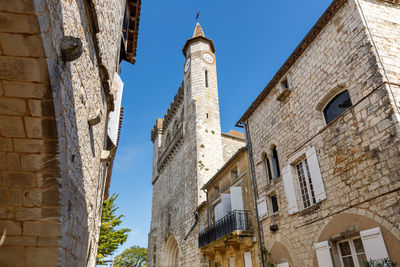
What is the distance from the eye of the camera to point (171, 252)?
2000 centimetres

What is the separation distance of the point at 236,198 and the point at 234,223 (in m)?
1.10

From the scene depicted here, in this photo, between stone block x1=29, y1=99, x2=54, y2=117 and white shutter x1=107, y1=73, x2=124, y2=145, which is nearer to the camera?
stone block x1=29, y1=99, x2=54, y2=117

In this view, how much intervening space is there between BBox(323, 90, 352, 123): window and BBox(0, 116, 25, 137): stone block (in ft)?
21.7

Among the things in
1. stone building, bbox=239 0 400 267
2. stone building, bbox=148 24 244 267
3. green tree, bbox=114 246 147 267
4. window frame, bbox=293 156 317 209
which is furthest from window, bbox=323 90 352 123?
green tree, bbox=114 246 147 267

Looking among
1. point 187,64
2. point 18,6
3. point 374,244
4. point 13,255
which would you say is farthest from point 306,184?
point 187,64

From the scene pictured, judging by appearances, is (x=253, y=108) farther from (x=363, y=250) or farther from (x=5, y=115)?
(x=5, y=115)

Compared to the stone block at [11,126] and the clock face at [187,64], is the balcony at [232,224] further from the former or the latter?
the clock face at [187,64]

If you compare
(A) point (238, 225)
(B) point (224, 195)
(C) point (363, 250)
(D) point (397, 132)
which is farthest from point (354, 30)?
(B) point (224, 195)

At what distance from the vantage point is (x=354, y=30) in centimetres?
657

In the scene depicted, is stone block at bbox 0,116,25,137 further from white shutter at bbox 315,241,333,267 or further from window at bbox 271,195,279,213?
window at bbox 271,195,279,213

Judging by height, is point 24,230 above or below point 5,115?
below

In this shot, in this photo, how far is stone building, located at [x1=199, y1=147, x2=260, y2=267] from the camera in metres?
9.76

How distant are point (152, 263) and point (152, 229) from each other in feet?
9.45

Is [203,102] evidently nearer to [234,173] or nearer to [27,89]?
[234,173]
